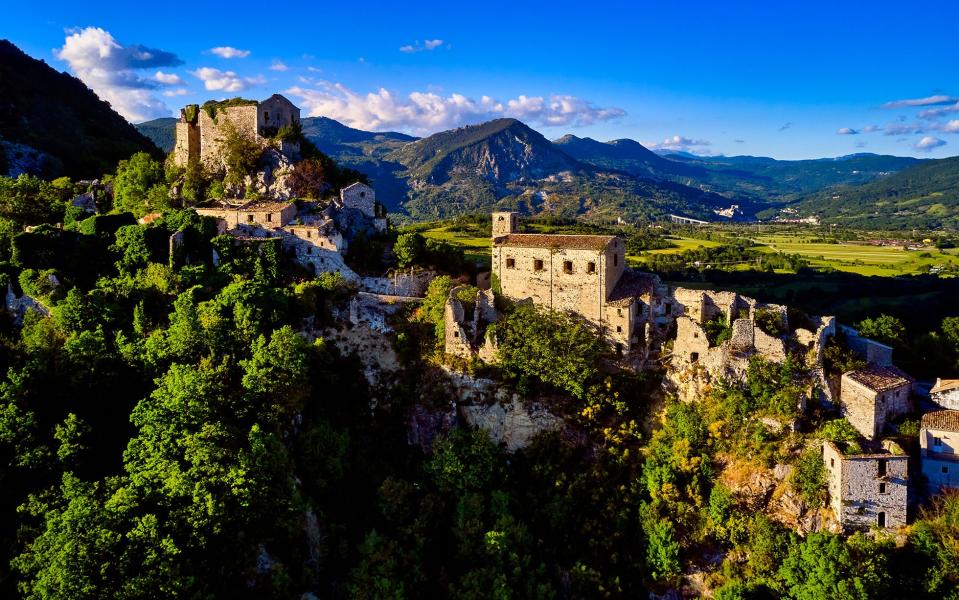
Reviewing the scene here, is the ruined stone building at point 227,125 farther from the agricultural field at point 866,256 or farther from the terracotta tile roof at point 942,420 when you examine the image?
the agricultural field at point 866,256

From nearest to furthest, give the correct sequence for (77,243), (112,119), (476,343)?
(476,343)
(77,243)
(112,119)

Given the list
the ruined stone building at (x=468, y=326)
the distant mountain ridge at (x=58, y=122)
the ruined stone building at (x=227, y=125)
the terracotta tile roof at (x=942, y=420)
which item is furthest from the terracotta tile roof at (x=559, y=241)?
the distant mountain ridge at (x=58, y=122)

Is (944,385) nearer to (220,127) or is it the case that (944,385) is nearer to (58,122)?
(220,127)

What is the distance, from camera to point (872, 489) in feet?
85.1

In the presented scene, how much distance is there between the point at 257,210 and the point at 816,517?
115ft

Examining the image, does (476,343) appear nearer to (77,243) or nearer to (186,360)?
(186,360)

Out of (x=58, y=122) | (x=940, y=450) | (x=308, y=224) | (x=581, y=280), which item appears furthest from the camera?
(x=58, y=122)

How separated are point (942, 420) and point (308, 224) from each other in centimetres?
3485

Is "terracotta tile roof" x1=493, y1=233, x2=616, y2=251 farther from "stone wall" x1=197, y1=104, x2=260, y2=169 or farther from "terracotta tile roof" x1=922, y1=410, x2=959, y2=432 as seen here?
"stone wall" x1=197, y1=104, x2=260, y2=169

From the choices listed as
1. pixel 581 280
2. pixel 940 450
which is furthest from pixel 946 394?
pixel 581 280

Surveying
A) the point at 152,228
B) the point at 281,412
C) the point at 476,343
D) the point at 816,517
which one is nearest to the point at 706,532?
the point at 816,517

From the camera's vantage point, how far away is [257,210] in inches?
1603

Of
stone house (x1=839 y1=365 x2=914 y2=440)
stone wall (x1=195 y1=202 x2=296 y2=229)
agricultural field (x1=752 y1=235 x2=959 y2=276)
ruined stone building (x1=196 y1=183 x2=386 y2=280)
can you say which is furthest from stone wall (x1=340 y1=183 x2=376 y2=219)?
agricultural field (x1=752 y1=235 x2=959 y2=276)

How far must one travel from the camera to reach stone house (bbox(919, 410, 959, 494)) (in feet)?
84.3
